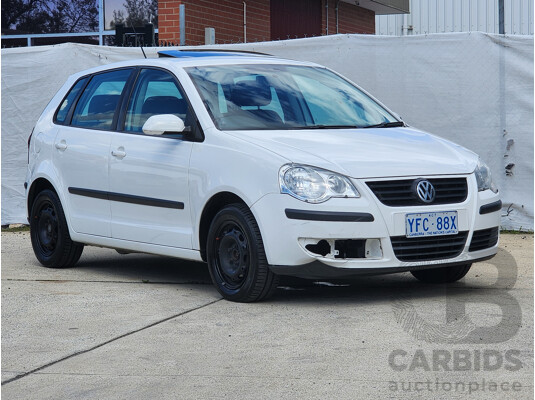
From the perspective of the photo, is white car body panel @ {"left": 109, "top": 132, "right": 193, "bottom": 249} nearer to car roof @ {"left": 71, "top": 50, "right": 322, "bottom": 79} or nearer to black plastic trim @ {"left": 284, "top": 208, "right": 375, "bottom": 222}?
car roof @ {"left": 71, "top": 50, "right": 322, "bottom": 79}

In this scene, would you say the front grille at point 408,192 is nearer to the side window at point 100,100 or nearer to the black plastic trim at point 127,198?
the black plastic trim at point 127,198

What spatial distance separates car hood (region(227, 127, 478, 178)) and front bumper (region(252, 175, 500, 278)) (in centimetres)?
19

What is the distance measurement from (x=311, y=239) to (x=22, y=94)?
6604 mm

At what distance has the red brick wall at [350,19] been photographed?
22.0 metres

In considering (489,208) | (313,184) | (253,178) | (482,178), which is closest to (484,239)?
A: (489,208)

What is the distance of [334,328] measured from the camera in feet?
19.7

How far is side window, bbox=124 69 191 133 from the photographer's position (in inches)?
299

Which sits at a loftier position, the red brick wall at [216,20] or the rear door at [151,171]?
the red brick wall at [216,20]

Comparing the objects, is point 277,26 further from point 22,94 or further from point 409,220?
point 409,220

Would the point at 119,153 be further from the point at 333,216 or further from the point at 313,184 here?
the point at 333,216

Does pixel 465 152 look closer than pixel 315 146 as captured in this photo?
No

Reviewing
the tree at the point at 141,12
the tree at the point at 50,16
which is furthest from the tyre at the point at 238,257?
the tree at the point at 50,16

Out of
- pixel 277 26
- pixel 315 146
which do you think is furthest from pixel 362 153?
pixel 277 26

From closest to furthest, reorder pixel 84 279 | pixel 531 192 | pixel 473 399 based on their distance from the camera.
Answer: pixel 473 399 < pixel 84 279 < pixel 531 192
